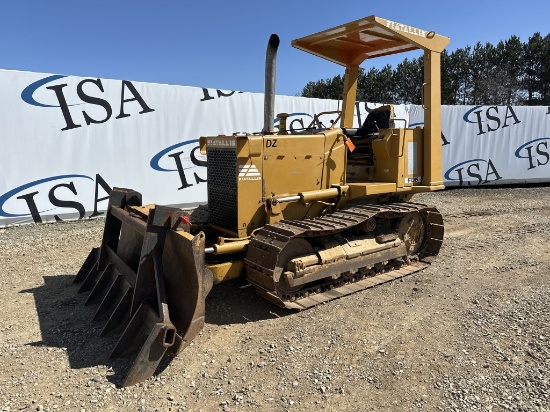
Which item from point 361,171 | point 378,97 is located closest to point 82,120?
point 361,171

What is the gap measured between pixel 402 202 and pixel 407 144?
0.90 meters

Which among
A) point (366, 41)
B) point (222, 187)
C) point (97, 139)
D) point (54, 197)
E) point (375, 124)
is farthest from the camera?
point (97, 139)

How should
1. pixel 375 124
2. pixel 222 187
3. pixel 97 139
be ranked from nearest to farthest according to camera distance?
pixel 222 187
pixel 375 124
pixel 97 139

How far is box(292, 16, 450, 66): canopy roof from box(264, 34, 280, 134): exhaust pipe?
1441 mm

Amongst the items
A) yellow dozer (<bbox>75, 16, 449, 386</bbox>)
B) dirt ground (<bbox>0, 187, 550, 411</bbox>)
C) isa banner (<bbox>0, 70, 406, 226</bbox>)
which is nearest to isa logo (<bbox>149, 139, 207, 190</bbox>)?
isa banner (<bbox>0, 70, 406, 226</bbox>)

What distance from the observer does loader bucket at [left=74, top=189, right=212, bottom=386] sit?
345cm

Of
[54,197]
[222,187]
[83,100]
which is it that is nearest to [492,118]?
[222,187]

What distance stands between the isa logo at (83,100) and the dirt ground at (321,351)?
15.1 feet

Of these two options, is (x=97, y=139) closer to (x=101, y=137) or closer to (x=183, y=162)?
(x=101, y=137)

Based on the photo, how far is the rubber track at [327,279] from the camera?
4.54 meters

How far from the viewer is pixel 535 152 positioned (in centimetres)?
1545

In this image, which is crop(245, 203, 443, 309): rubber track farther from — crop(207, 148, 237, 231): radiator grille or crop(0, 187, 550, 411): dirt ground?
crop(207, 148, 237, 231): radiator grille

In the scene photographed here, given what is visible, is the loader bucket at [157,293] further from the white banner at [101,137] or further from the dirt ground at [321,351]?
the white banner at [101,137]

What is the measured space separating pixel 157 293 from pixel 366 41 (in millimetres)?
5275
